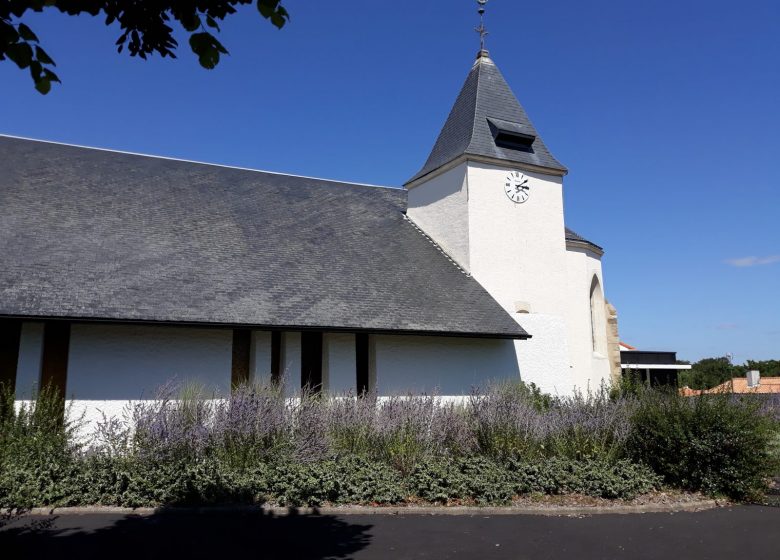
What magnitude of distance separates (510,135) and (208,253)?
9271 mm

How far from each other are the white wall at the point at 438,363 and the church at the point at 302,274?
0.12ft

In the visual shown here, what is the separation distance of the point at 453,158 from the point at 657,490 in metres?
10.5

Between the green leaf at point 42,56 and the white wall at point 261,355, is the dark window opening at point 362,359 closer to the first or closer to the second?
the white wall at point 261,355

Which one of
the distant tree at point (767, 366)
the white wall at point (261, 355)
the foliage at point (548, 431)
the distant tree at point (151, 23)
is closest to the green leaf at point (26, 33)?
the distant tree at point (151, 23)

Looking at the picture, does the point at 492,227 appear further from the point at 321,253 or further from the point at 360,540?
the point at 360,540

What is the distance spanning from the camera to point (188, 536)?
261 inches

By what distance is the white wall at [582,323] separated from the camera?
1775 cm

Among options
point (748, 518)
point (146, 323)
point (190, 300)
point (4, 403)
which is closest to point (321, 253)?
point (190, 300)

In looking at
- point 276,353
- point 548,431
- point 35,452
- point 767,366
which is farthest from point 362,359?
point 767,366

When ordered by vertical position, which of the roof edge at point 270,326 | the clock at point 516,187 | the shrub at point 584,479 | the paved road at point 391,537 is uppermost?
the clock at point 516,187

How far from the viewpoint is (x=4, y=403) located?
10328mm

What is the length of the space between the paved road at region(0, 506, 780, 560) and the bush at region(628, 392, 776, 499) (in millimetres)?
950

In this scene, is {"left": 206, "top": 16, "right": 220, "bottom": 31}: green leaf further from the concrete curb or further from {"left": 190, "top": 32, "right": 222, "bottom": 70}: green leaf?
the concrete curb

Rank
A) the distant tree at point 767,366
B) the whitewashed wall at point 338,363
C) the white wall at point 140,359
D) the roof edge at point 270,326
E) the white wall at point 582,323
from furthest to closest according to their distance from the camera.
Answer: the distant tree at point 767,366 < the white wall at point 582,323 < the whitewashed wall at point 338,363 < the white wall at point 140,359 < the roof edge at point 270,326
